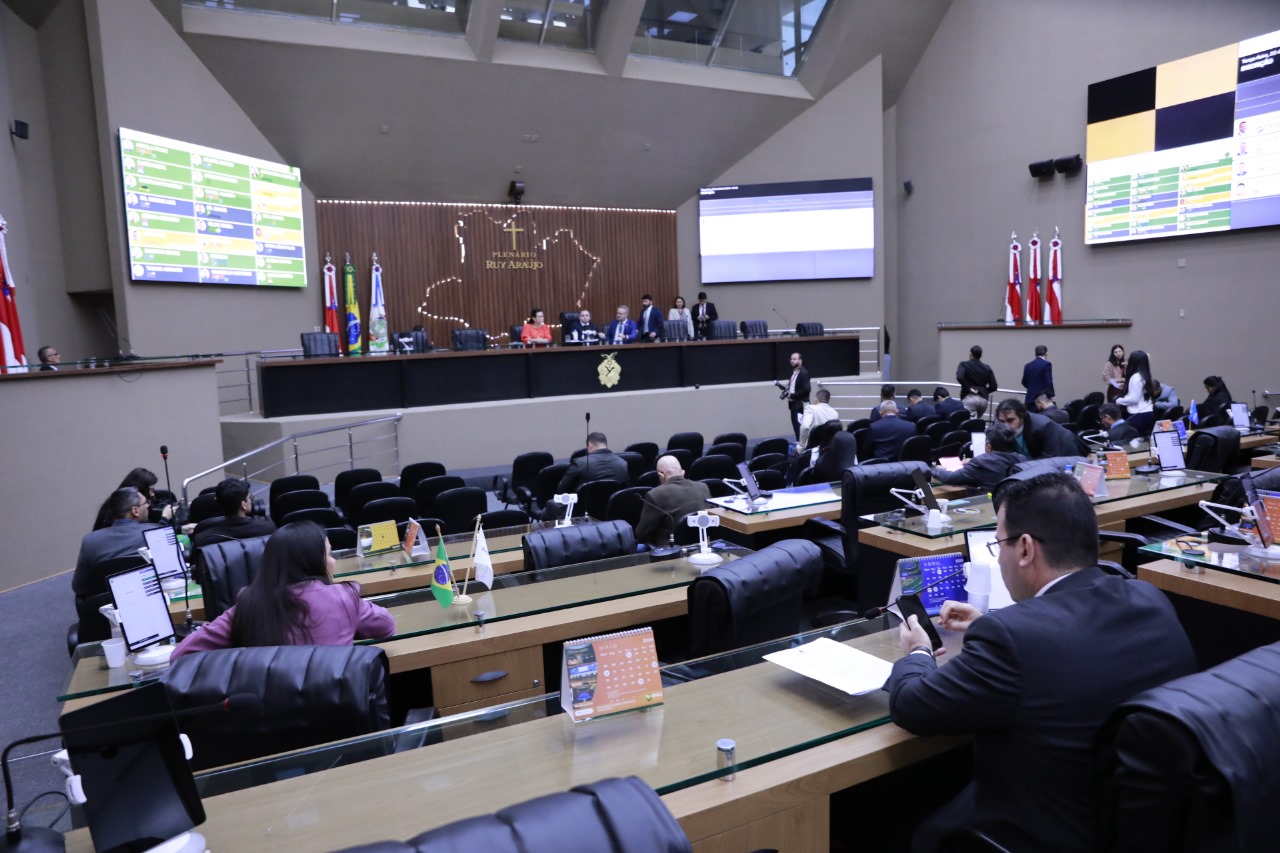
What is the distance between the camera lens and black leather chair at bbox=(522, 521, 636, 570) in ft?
12.0

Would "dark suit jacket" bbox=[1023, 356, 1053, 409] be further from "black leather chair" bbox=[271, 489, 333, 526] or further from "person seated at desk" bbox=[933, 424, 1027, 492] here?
"black leather chair" bbox=[271, 489, 333, 526]

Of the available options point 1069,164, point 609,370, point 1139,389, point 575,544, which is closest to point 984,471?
point 575,544

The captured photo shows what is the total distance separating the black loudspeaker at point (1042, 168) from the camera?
12891mm

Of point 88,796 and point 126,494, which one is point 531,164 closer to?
point 126,494

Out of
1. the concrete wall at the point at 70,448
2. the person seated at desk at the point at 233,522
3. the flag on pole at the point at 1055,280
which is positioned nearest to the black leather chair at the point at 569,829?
the person seated at desk at the point at 233,522

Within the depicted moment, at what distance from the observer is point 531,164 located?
534 inches

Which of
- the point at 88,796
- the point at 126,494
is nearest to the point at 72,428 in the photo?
the point at 126,494

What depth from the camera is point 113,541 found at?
4.13 metres

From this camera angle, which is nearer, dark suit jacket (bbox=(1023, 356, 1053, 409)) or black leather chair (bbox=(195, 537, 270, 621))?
black leather chair (bbox=(195, 537, 270, 621))

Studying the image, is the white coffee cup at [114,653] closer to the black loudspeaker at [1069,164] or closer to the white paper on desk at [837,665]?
the white paper on desk at [837,665]

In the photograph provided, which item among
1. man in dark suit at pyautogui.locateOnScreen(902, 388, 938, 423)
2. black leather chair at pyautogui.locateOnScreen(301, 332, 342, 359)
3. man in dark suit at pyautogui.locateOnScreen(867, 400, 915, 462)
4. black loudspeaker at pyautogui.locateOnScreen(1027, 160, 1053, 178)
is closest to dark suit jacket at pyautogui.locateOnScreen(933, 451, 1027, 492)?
man in dark suit at pyautogui.locateOnScreen(867, 400, 915, 462)

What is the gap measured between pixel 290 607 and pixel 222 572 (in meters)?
1.11

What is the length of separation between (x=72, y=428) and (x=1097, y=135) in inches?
Result: 527

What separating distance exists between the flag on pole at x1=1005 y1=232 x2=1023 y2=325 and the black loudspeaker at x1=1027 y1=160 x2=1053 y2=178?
99 centimetres
